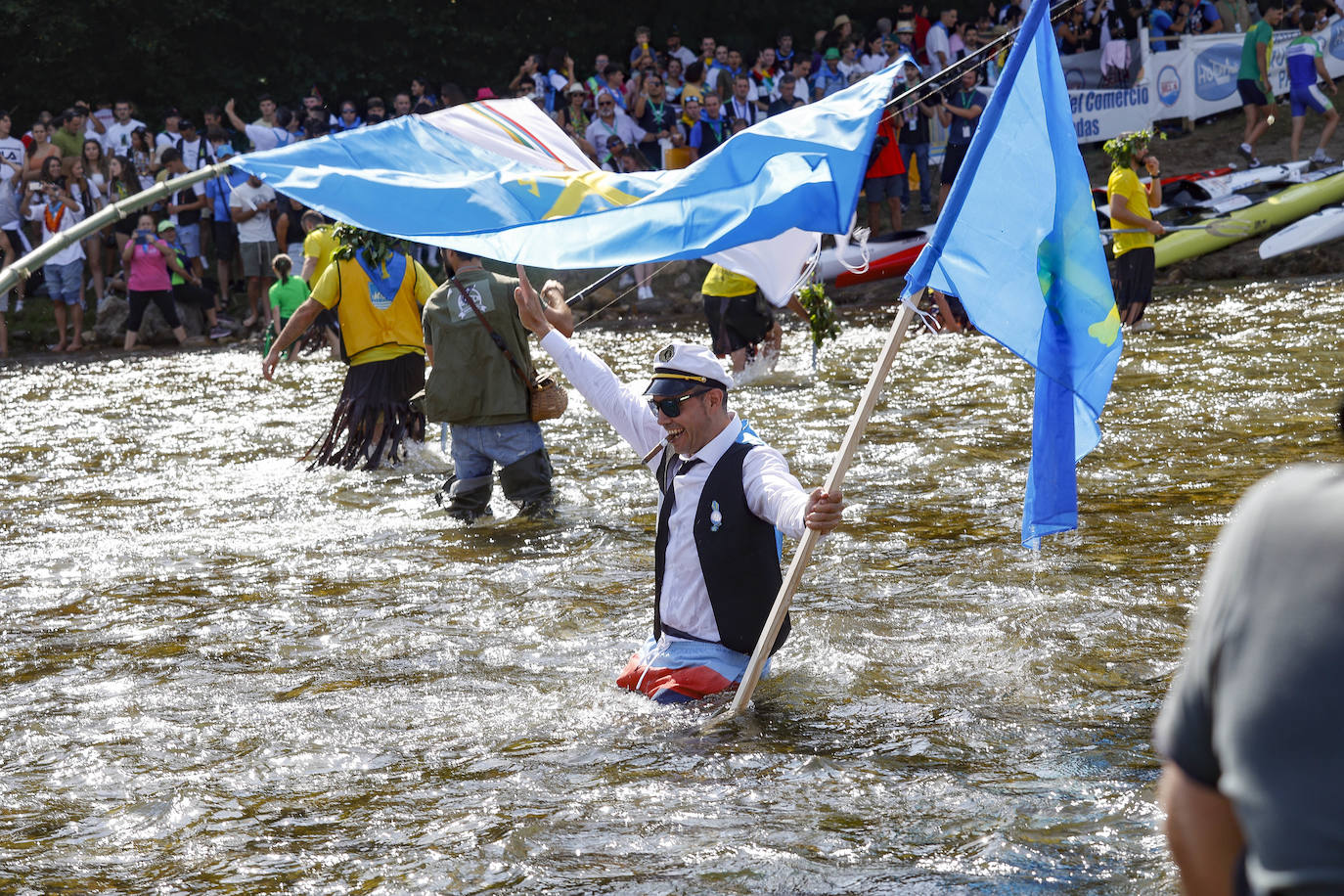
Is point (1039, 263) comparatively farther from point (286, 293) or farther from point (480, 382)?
point (286, 293)

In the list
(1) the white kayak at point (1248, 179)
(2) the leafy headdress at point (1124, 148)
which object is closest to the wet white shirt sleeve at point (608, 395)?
(2) the leafy headdress at point (1124, 148)

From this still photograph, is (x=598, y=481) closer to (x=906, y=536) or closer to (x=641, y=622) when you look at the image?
(x=906, y=536)

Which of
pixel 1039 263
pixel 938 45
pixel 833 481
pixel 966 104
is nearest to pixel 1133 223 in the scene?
pixel 966 104

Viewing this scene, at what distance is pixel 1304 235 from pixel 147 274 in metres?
15.4

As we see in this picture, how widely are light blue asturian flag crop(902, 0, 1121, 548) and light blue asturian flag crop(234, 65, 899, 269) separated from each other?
1.33ft

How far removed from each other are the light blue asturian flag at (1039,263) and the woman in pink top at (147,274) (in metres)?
17.3

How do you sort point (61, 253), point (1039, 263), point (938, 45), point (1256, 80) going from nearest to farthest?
point (1039, 263) < point (61, 253) < point (1256, 80) < point (938, 45)

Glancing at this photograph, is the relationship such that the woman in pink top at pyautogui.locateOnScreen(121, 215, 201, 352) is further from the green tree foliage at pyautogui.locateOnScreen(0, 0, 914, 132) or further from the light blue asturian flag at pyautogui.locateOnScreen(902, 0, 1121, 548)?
the light blue asturian flag at pyautogui.locateOnScreen(902, 0, 1121, 548)

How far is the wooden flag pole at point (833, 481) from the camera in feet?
15.1

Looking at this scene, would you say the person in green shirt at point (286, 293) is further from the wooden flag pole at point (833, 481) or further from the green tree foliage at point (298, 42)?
the green tree foliage at point (298, 42)

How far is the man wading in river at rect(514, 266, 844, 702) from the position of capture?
16.8 feet

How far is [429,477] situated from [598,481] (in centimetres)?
129

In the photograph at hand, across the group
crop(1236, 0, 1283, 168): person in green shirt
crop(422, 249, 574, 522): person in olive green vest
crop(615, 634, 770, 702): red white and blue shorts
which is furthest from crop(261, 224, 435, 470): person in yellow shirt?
crop(1236, 0, 1283, 168): person in green shirt

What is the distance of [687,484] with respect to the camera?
17.1ft
